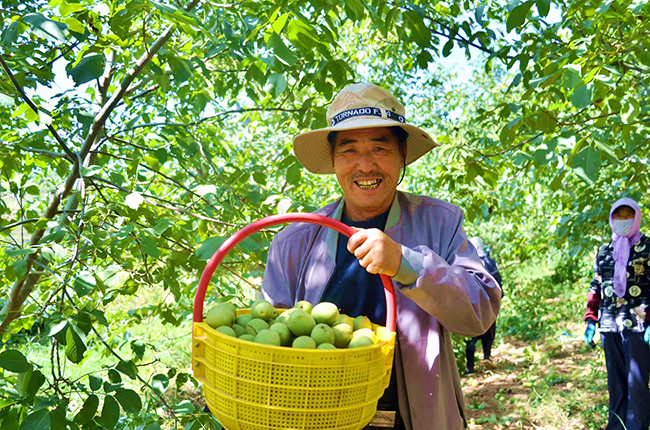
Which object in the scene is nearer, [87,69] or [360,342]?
[360,342]

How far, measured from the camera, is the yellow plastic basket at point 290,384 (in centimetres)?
119

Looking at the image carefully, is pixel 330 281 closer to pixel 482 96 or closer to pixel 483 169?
pixel 483 169

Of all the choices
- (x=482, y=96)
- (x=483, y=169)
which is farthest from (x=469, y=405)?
(x=482, y=96)

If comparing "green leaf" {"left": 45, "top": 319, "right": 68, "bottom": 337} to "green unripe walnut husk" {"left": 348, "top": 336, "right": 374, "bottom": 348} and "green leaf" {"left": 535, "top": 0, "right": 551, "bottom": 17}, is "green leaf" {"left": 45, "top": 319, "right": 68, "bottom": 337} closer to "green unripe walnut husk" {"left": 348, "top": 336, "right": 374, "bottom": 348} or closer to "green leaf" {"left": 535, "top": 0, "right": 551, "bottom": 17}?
"green unripe walnut husk" {"left": 348, "top": 336, "right": 374, "bottom": 348}

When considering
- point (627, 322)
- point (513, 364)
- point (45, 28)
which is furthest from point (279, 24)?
point (513, 364)

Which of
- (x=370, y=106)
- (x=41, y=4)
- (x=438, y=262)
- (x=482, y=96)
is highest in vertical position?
(x=482, y=96)

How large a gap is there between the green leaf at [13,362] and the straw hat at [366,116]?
1.06 meters

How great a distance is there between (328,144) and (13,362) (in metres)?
1.17

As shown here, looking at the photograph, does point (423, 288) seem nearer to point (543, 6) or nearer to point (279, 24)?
point (279, 24)

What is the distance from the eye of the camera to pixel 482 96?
1315 cm

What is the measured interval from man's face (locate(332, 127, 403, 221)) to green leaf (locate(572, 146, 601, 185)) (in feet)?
2.62

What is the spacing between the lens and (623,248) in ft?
15.2

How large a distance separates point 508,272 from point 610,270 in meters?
5.76

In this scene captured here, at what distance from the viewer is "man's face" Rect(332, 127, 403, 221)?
1.79 metres
